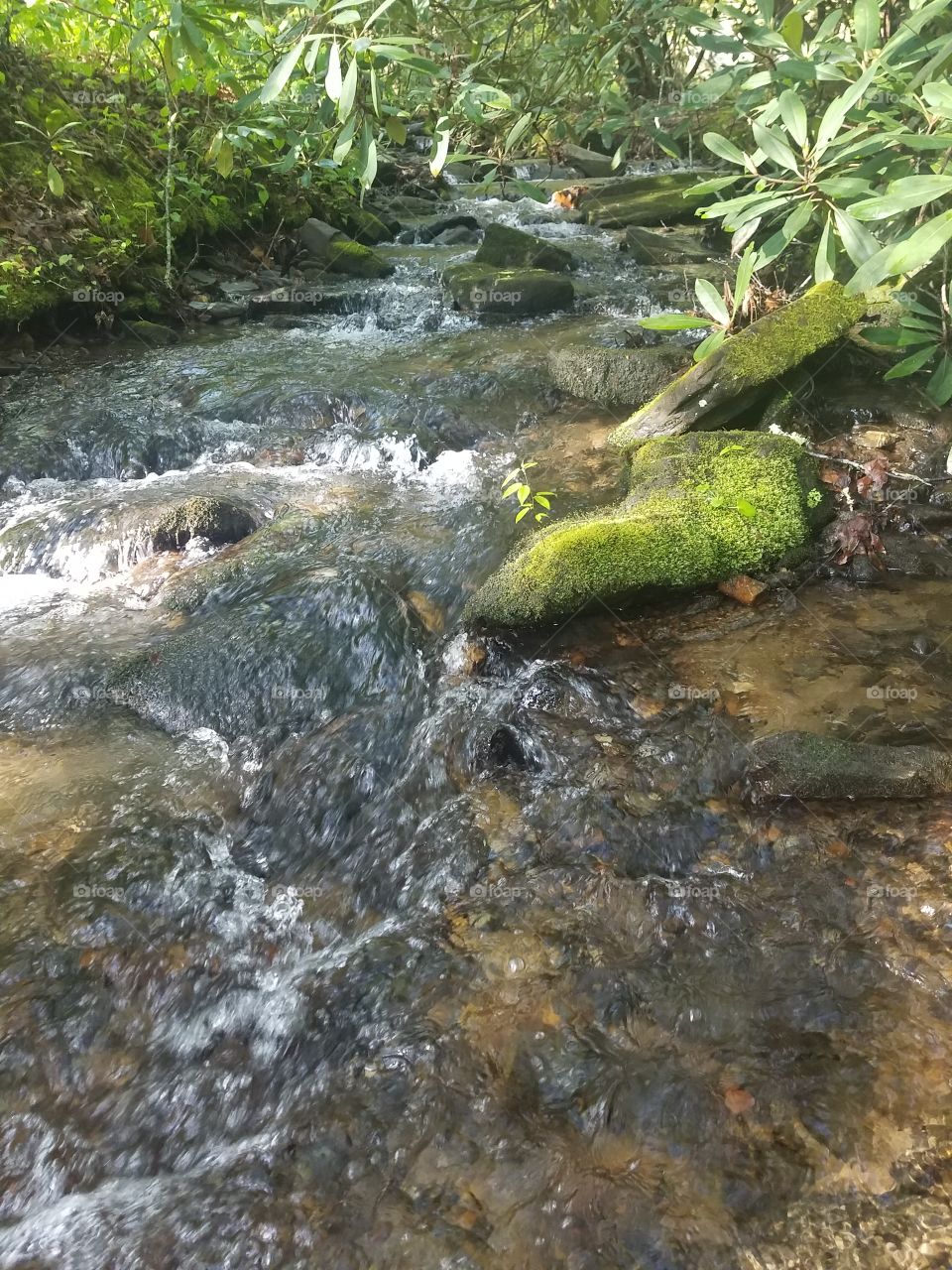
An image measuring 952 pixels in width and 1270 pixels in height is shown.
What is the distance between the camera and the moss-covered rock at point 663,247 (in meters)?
9.95

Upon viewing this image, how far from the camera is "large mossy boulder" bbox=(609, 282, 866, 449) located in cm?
521

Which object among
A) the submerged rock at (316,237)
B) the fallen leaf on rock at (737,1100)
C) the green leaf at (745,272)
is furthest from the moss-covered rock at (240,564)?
the submerged rock at (316,237)

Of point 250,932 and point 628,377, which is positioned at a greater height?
point 628,377

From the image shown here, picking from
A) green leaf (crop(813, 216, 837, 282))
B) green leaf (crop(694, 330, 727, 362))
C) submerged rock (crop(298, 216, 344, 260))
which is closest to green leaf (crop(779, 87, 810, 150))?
green leaf (crop(813, 216, 837, 282))

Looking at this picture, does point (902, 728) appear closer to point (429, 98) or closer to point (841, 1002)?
point (841, 1002)

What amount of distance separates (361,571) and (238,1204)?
3.17 meters

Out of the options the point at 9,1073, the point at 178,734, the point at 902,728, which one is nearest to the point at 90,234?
the point at 178,734

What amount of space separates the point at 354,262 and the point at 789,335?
21.4 ft

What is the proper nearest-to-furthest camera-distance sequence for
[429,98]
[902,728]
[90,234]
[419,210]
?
[902,728]
[429,98]
[90,234]
[419,210]

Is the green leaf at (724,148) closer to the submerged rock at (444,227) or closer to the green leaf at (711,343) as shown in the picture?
the green leaf at (711,343)

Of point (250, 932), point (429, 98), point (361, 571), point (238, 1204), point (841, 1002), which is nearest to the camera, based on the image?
point (238, 1204)

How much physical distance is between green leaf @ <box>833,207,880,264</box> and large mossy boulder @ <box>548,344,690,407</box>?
149 inches

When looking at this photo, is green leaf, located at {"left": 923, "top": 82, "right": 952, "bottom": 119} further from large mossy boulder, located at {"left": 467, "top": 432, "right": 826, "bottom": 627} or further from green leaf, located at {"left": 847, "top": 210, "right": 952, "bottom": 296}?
large mossy boulder, located at {"left": 467, "top": 432, "right": 826, "bottom": 627}

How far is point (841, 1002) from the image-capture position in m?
2.42
